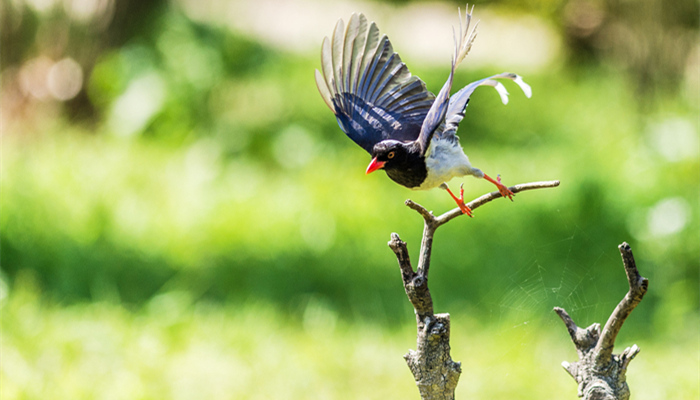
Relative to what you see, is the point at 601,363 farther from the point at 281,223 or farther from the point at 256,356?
the point at 281,223

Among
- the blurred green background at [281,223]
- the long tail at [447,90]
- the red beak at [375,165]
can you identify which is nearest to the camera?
the long tail at [447,90]

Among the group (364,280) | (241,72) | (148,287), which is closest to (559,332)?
(364,280)

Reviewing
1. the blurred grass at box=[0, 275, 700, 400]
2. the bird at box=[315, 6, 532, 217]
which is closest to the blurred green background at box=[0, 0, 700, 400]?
the blurred grass at box=[0, 275, 700, 400]

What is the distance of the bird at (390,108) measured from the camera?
37.7 inches

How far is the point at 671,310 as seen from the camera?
278cm

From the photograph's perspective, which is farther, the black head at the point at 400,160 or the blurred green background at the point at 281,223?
the blurred green background at the point at 281,223

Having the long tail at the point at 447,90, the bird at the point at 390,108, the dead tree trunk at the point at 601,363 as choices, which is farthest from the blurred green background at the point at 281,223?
the long tail at the point at 447,90

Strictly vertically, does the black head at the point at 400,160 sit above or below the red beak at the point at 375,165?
above

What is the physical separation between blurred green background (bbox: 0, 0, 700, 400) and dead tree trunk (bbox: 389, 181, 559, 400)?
3.46ft

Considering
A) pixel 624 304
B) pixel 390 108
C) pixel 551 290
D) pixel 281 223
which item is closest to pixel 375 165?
pixel 390 108

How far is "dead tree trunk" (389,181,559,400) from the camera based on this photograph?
97cm

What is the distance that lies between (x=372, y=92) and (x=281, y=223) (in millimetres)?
2340

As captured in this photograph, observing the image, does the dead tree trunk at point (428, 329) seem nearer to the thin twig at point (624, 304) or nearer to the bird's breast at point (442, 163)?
the bird's breast at point (442, 163)

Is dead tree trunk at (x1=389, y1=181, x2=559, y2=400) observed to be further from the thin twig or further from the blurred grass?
the blurred grass
